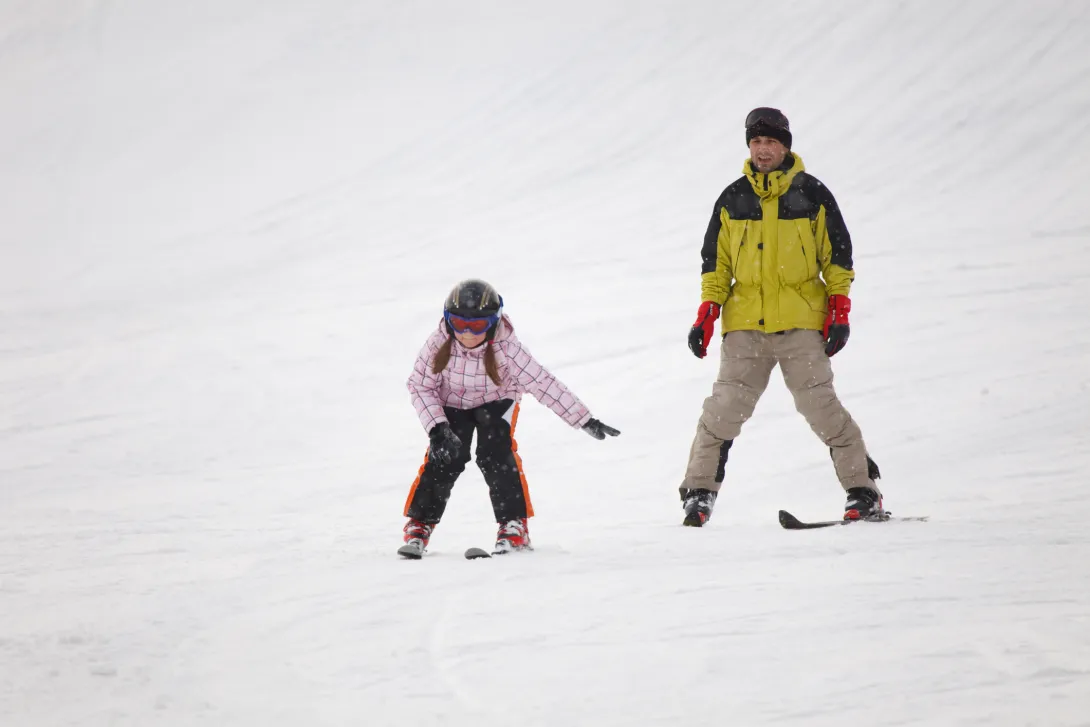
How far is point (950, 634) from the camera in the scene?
8.91 feet

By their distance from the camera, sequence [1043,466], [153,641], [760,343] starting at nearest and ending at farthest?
[153,641]
[760,343]
[1043,466]

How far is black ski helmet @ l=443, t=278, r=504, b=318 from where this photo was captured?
158 inches

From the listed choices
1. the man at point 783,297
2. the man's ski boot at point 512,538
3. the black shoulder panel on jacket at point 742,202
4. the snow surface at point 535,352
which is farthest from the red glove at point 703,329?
the man's ski boot at point 512,538

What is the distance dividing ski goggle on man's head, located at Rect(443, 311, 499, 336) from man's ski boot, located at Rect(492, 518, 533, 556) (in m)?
0.75

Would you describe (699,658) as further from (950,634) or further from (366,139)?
(366,139)

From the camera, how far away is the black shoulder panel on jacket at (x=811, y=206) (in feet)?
13.9

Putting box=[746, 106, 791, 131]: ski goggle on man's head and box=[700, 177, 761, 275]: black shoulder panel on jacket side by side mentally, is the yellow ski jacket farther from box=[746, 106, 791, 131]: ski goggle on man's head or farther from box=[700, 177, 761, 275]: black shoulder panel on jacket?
box=[746, 106, 791, 131]: ski goggle on man's head

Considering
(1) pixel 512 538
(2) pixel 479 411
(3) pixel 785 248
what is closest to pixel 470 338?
(2) pixel 479 411

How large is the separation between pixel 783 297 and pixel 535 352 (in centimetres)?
475

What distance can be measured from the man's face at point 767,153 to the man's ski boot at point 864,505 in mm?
1333

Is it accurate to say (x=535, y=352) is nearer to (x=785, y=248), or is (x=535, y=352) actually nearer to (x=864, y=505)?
(x=785, y=248)

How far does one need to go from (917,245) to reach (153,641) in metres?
9.10

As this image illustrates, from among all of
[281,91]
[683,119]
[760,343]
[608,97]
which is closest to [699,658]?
[760,343]

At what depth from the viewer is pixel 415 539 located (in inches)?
163
